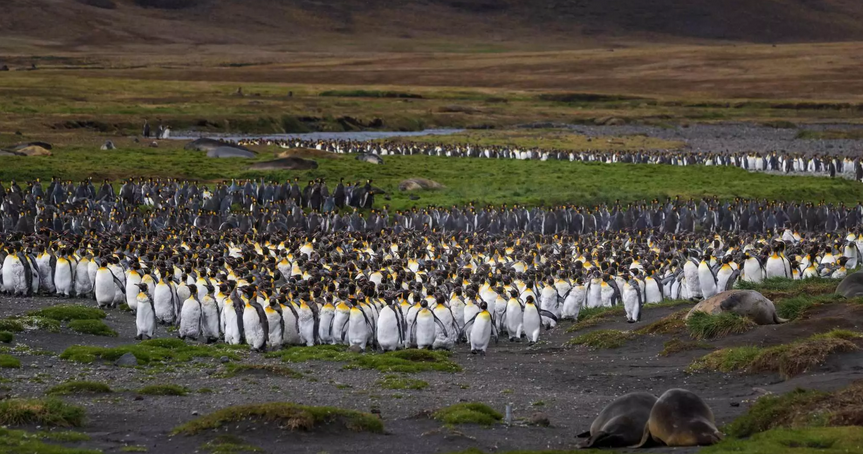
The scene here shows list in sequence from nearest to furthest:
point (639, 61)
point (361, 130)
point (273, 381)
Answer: point (273, 381) < point (361, 130) < point (639, 61)

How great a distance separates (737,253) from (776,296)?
186 inches

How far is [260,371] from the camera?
14570 mm

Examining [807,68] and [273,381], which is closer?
[273,381]

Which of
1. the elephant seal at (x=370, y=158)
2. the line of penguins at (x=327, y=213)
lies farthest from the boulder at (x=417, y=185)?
the elephant seal at (x=370, y=158)

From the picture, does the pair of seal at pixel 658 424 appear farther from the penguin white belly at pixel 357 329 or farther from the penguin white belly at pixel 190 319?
the penguin white belly at pixel 190 319

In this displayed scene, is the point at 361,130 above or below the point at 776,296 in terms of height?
above

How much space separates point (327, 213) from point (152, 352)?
1665 cm

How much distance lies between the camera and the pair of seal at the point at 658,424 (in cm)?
1028

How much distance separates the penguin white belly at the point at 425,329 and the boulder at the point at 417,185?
19.9 m

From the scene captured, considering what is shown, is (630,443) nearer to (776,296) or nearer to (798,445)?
(798,445)

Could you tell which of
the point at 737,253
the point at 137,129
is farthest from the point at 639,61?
the point at 737,253

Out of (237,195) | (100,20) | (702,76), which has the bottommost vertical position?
(237,195)

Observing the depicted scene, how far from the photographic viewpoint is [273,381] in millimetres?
14117

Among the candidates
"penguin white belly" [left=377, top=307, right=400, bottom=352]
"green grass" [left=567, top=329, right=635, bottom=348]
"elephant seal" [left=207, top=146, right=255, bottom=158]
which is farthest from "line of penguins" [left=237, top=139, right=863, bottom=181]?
"penguin white belly" [left=377, top=307, right=400, bottom=352]
